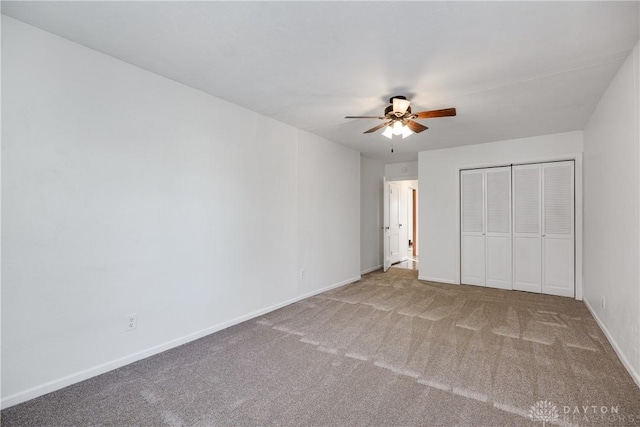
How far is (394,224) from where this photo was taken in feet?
23.3

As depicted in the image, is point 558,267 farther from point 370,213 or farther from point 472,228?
point 370,213

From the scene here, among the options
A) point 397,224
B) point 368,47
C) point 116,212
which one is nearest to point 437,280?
point 397,224

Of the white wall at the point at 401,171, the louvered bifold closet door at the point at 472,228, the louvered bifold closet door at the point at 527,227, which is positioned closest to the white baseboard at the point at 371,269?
the louvered bifold closet door at the point at 472,228

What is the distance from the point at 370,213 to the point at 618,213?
418cm

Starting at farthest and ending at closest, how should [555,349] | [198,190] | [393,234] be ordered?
[393,234]
[198,190]
[555,349]

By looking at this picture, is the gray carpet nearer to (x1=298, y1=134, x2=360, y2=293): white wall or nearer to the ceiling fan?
(x1=298, y1=134, x2=360, y2=293): white wall

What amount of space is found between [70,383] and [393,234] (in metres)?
6.13

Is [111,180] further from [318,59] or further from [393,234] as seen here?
[393,234]

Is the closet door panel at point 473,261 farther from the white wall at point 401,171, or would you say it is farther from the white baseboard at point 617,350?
the white wall at point 401,171

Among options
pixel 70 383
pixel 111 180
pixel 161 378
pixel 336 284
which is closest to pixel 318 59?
pixel 111 180

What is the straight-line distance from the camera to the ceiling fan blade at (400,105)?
2.88 metres

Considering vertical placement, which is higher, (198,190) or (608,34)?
(608,34)

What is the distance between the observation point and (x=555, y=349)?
272 centimetres
